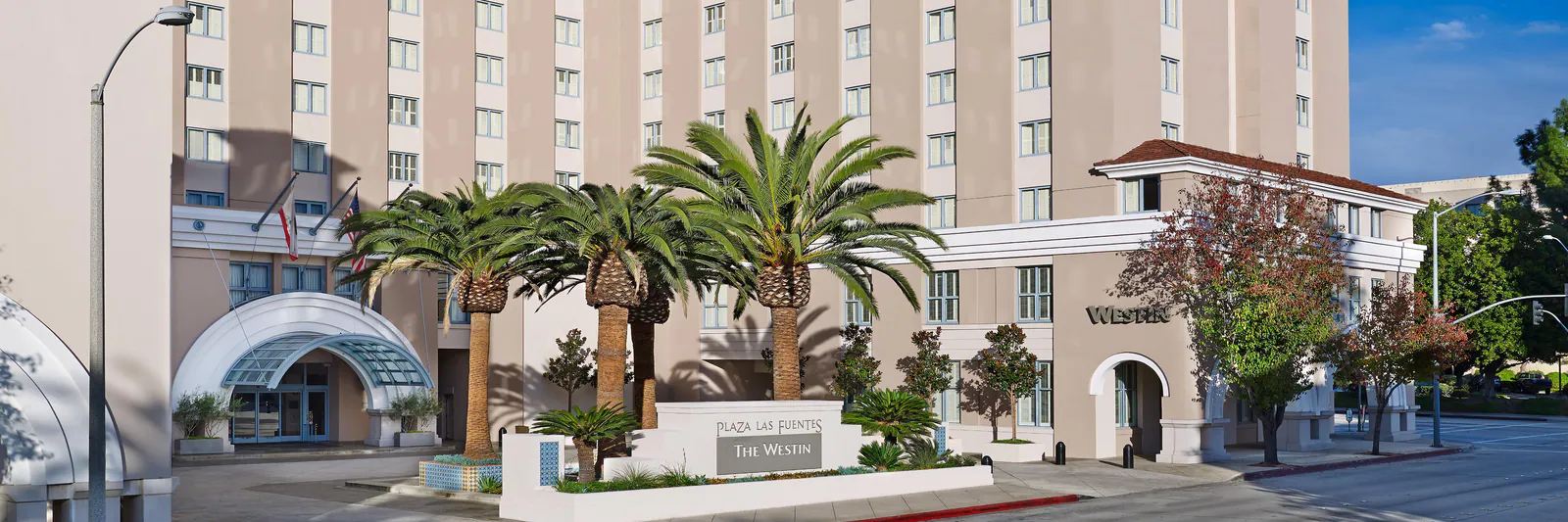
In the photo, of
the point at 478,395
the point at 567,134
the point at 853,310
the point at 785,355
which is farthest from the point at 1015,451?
the point at 567,134

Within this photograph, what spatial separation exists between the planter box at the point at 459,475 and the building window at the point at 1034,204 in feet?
76.3

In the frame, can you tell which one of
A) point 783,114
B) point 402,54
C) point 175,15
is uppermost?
point 402,54

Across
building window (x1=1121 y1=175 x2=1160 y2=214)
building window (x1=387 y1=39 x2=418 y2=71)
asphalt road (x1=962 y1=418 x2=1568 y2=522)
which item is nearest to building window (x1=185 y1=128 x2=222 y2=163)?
building window (x1=387 y1=39 x2=418 y2=71)

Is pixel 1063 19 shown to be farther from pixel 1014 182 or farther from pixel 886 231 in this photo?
pixel 886 231

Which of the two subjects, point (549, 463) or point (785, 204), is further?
point (785, 204)

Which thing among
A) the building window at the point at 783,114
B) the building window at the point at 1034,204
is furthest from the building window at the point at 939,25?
the building window at the point at 1034,204

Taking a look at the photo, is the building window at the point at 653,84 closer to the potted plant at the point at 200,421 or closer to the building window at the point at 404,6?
the building window at the point at 404,6

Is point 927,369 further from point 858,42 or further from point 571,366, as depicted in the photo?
point 571,366

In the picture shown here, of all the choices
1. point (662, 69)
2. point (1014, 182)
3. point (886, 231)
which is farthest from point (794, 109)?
point (886, 231)

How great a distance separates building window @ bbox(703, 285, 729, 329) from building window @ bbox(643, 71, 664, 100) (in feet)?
29.4

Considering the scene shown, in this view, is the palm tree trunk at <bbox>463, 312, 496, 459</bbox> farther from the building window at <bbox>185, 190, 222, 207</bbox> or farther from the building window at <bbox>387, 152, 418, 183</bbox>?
the building window at <bbox>387, 152, 418, 183</bbox>

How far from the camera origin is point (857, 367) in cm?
5053

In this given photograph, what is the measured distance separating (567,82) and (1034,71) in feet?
69.5

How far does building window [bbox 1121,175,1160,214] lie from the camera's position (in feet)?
150
